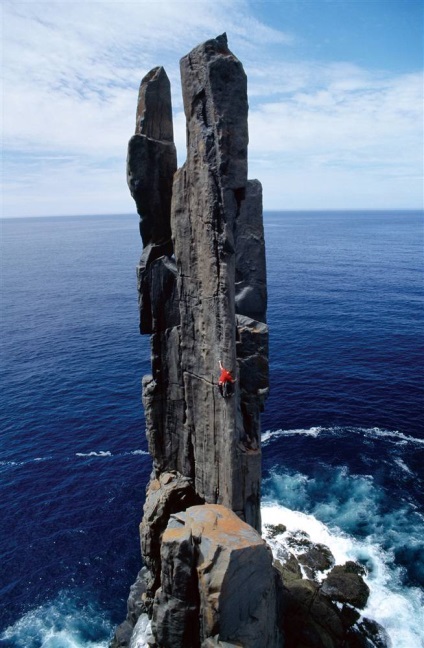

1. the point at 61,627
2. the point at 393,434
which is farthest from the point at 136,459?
the point at 393,434

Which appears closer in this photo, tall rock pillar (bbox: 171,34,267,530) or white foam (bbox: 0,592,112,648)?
tall rock pillar (bbox: 171,34,267,530)

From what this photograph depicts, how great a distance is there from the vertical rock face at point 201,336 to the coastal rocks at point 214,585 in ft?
0.24

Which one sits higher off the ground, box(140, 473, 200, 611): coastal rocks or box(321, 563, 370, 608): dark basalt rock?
box(140, 473, 200, 611): coastal rocks

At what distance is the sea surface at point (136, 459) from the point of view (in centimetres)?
4366

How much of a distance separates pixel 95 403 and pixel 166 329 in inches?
1883

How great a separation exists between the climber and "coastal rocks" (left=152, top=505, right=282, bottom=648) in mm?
6670

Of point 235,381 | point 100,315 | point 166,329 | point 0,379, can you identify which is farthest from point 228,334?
point 100,315

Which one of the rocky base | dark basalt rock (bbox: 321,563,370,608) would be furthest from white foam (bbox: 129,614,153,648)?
dark basalt rock (bbox: 321,563,370,608)

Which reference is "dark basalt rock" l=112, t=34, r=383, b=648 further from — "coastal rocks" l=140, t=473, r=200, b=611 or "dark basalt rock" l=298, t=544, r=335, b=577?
"dark basalt rock" l=298, t=544, r=335, b=577

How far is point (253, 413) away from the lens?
3203 cm

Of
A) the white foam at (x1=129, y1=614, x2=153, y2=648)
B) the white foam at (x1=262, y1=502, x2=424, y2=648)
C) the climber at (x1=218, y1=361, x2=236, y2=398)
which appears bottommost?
the white foam at (x1=262, y1=502, x2=424, y2=648)

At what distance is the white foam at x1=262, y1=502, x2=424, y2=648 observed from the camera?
128ft

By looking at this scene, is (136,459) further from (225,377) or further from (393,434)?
(225,377)

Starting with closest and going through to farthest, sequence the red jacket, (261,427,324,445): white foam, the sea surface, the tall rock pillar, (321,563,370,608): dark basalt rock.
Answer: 1. the tall rock pillar
2. the red jacket
3. (321,563,370,608): dark basalt rock
4. the sea surface
5. (261,427,324,445): white foam
